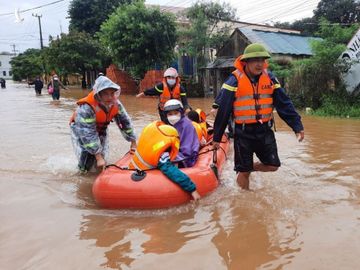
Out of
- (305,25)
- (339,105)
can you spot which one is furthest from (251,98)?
(305,25)

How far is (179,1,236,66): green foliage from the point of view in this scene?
19.3m

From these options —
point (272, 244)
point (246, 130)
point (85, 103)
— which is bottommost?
point (272, 244)

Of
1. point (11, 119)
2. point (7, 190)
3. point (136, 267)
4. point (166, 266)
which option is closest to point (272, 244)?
point (166, 266)

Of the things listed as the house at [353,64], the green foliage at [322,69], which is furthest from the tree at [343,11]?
the house at [353,64]

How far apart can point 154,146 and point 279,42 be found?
14387 mm

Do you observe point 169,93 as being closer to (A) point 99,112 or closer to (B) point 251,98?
(A) point 99,112

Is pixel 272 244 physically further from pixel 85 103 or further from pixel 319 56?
pixel 319 56

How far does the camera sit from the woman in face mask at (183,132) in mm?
4812

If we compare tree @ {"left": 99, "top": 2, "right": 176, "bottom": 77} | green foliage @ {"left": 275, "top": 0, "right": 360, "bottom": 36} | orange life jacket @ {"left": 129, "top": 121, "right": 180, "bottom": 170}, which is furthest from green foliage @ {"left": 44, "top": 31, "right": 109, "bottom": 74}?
orange life jacket @ {"left": 129, "top": 121, "right": 180, "bottom": 170}

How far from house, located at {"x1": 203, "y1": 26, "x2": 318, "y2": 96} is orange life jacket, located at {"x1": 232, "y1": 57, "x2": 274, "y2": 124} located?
1260cm

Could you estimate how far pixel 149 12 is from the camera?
22.6 m

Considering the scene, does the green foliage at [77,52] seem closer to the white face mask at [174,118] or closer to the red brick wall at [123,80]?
the red brick wall at [123,80]

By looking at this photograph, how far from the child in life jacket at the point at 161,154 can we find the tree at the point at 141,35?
18382 millimetres

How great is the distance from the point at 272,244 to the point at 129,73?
2525cm
